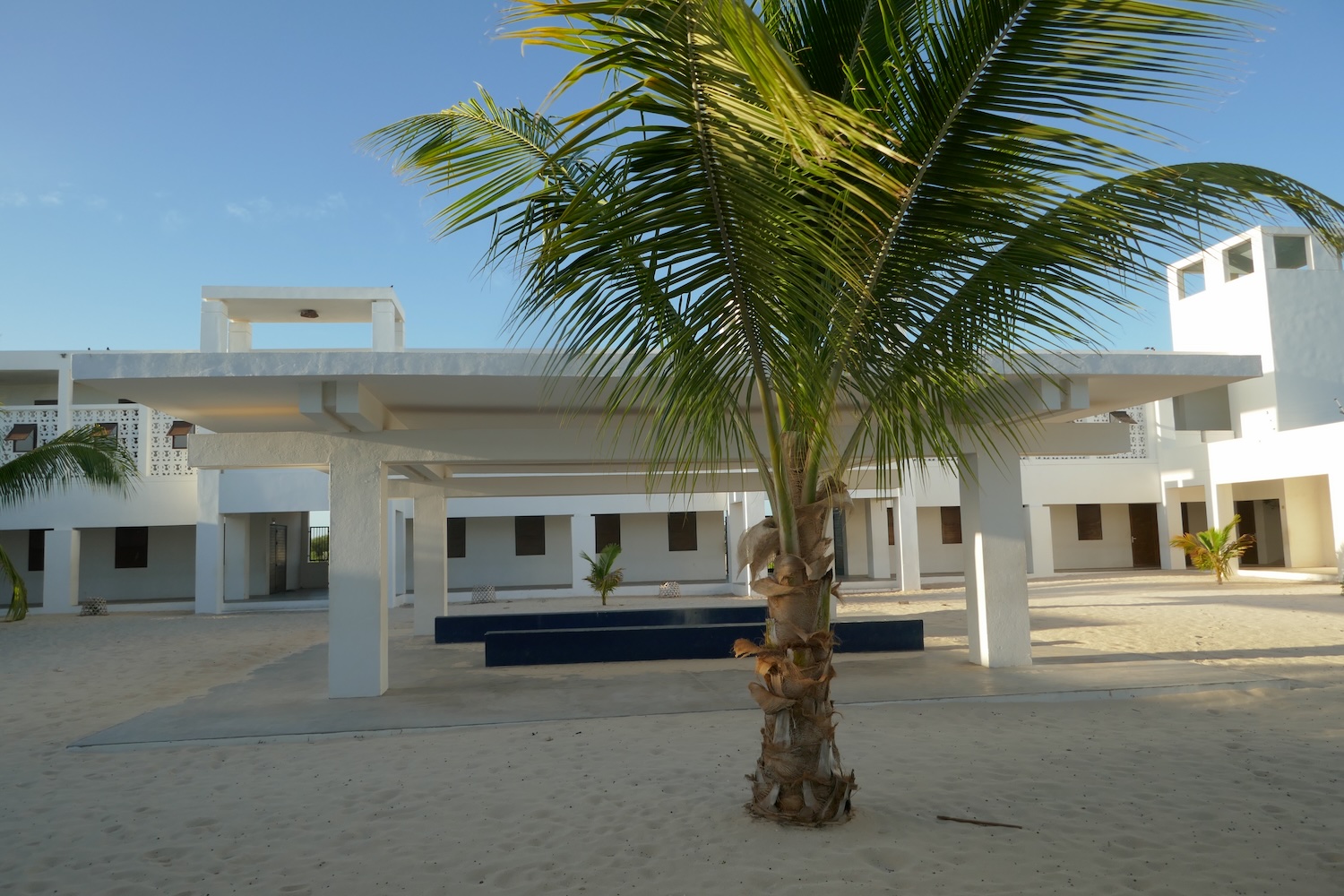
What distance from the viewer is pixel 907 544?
80.3 feet

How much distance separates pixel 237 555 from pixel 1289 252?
29.9m

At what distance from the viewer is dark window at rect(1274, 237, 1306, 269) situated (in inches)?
989

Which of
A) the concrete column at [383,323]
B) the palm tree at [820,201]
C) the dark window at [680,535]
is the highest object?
the concrete column at [383,323]

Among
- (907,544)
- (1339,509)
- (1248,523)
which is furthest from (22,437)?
(1248,523)

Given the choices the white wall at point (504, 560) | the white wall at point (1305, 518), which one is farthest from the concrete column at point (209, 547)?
the white wall at point (1305, 518)

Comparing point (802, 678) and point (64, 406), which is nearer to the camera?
point (802, 678)

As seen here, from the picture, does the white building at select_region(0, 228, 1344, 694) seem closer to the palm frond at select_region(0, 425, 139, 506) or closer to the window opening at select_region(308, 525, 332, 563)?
the window opening at select_region(308, 525, 332, 563)

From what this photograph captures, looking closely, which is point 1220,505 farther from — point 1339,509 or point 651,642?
point 651,642

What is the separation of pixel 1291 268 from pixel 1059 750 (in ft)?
79.0

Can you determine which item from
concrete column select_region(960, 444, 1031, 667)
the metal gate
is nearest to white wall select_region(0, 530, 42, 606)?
the metal gate

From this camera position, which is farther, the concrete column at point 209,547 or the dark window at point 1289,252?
the dark window at point 1289,252

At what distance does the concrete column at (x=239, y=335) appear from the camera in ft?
66.3

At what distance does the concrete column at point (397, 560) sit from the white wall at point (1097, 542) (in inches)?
817

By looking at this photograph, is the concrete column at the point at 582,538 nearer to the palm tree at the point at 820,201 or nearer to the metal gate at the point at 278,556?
the metal gate at the point at 278,556
